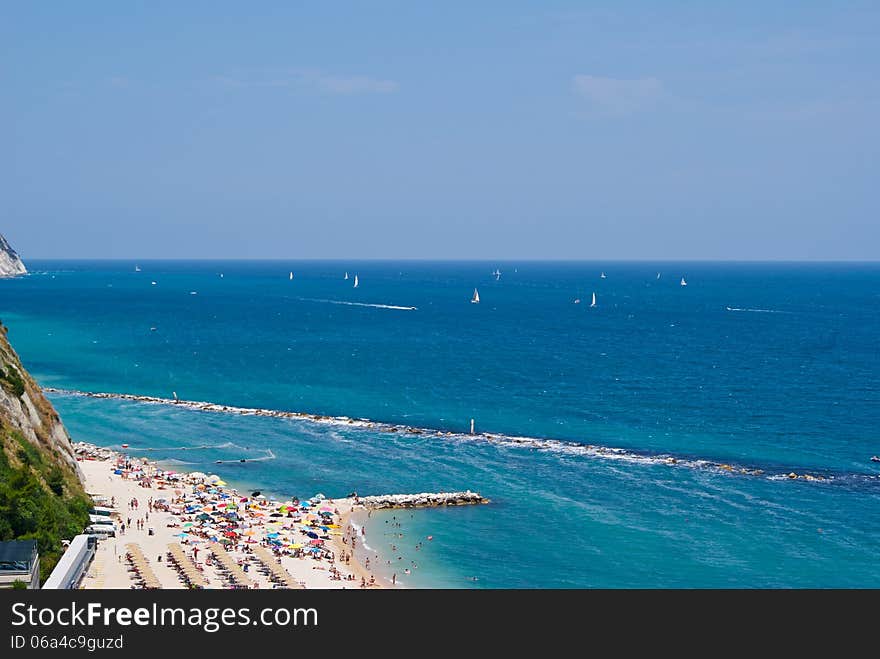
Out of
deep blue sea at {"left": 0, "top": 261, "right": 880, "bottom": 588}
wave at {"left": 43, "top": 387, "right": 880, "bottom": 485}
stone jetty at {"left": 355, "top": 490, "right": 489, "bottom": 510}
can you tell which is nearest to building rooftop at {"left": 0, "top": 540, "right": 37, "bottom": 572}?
deep blue sea at {"left": 0, "top": 261, "right": 880, "bottom": 588}

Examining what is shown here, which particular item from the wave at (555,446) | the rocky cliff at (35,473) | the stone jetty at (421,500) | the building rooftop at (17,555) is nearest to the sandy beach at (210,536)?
the stone jetty at (421,500)

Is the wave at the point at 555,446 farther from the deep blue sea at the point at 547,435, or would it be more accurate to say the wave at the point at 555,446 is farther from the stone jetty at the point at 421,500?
the stone jetty at the point at 421,500

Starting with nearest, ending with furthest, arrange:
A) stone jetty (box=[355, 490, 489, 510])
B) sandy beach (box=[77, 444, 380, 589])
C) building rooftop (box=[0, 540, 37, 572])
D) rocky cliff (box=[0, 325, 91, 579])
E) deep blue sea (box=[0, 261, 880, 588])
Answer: building rooftop (box=[0, 540, 37, 572]), rocky cliff (box=[0, 325, 91, 579]), sandy beach (box=[77, 444, 380, 589]), deep blue sea (box=[0, 261, 880, 588]), stone jetty (box=[355, 490, 489, 510])

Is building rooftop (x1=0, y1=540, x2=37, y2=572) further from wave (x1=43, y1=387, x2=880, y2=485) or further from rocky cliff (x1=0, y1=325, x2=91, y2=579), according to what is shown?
wave (x1=43, y1=387, x2=880, y2=485)

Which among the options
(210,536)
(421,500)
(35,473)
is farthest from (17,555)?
(421,500)

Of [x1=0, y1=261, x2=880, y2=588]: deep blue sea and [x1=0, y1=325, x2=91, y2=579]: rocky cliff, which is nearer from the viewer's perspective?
[x1=0, y1=325, x2=91, y2=579]: rocky cliff
